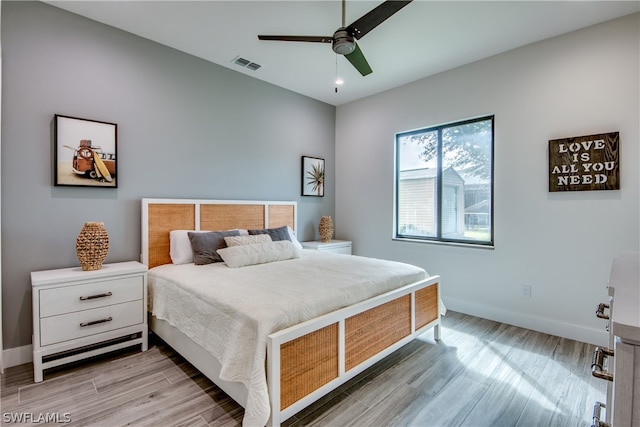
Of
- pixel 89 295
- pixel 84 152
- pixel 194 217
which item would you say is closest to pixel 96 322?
pixel 89 295

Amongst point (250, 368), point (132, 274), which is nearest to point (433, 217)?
point (250, 368)

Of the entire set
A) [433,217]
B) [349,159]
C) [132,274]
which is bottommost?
[132,274]

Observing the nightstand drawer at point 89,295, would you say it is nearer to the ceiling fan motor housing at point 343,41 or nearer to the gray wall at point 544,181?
the ceiling fan motor housing at point 343,41

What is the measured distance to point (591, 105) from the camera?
9.16 feet

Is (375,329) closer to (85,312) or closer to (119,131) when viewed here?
(85,312)

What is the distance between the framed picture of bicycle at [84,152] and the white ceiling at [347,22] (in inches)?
38.4

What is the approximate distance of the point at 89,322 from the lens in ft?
7.74

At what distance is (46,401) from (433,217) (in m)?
4.03

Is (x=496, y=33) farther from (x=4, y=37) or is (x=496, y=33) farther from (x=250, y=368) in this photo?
(x=4, y=37)

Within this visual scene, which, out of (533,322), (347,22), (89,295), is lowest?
(533,322)

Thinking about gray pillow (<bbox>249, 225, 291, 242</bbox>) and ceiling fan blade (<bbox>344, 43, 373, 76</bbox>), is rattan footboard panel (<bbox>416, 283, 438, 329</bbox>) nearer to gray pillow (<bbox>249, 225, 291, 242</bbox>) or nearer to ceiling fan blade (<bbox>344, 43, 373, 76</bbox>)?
gray pillow (<bbox>249, 225, 291, 242</bbox>)

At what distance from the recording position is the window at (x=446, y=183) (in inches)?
139

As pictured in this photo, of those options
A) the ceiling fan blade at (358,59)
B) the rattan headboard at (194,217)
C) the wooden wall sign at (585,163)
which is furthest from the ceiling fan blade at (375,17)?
the rattan headboard at (194,217)

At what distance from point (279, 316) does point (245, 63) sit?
306 cm
